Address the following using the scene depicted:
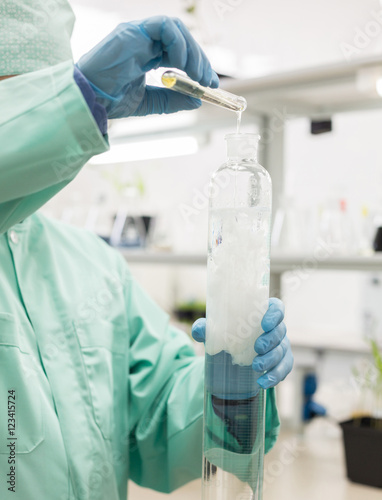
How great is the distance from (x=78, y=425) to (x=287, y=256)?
34.9 inches

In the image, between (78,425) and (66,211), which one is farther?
(66,211)

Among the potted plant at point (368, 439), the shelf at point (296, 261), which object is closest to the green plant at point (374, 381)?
the potted plant at point (368, 439)

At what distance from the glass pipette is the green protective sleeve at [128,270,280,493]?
54 cm

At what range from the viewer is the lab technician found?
2.09ft

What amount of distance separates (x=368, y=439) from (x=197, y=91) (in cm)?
121

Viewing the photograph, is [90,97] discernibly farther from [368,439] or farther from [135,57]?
[368,439]

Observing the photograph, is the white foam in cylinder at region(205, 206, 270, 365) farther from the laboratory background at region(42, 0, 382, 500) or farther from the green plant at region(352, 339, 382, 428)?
the green plant at region(352, 339, 382, 428)

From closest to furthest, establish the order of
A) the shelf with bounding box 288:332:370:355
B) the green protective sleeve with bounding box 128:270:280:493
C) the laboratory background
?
the green protective sleeve with bounding box 128:270:280:493 → the laboratory background → the shelf with bounding box 288:332:370:355

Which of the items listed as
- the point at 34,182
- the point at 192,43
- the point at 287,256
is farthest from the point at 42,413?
the point at 287,256

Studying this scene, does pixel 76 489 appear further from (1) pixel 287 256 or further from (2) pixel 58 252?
(1) pixel 287 256

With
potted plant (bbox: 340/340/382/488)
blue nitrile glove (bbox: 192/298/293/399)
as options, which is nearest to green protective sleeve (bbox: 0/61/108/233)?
blue nitrile glove (bbox: 192/298/293/399)

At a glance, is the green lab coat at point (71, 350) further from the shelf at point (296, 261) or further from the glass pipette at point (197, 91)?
the shelf at point (296, 261)

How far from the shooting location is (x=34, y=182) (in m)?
0.65

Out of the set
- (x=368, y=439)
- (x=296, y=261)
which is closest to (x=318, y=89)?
(x=296, y=261)
